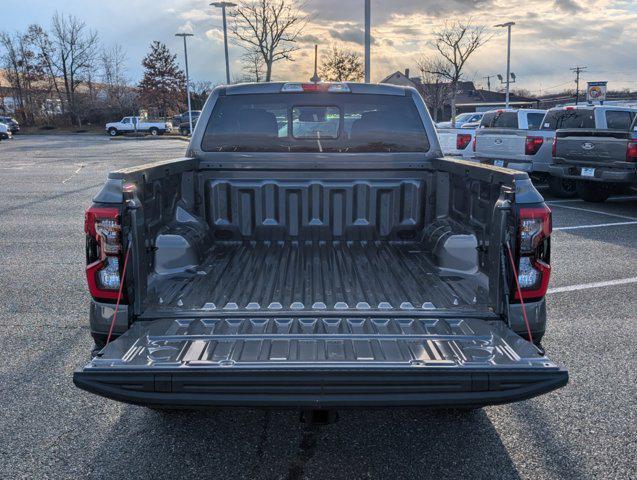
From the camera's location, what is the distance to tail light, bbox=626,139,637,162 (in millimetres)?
10875

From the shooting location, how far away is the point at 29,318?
529cm

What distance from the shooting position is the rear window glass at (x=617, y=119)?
11.9 meters

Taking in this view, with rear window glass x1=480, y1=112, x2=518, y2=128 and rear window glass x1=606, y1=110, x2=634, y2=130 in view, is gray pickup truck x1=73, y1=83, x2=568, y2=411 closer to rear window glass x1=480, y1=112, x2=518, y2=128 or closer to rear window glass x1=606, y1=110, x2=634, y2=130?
rear window glass x1=606, y1=110, x2=634, y2=130

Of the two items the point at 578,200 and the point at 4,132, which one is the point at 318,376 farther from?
the point at 4,132

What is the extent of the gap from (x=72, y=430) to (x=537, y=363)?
8.79 feet

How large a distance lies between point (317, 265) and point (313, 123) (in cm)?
128

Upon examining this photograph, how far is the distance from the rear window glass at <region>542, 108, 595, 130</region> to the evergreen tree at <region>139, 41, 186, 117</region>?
56.5m

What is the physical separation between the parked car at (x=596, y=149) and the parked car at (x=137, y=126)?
42.5 m

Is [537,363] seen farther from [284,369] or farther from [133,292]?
[133,292]

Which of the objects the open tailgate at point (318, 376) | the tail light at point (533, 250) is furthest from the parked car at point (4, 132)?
the tail light at point (533, 250)

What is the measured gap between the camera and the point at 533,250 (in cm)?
293

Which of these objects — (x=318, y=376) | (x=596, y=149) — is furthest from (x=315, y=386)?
(x=596, y=149)

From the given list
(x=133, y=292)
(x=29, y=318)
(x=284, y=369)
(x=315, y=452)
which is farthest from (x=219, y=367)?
(x=29, y=318)

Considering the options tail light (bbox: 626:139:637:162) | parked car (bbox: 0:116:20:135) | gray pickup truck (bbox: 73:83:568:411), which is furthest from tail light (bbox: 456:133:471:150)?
parked car (bbox: 0:116:20:135)
